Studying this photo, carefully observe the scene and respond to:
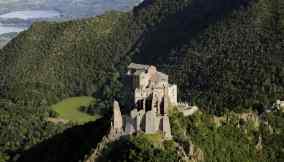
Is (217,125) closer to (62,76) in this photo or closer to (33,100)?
(33,100)

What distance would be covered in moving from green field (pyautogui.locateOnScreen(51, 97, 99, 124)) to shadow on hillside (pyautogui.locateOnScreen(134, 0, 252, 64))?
60.7 feet

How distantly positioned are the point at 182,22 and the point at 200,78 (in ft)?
141

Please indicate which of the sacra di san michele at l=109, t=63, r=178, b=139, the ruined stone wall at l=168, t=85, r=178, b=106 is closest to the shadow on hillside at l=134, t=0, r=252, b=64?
the ruined stone wall at l=168, t=85, r=178, b=106

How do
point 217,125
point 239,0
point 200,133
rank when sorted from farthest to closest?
point 239,0 < point 217,125 < point 200,133

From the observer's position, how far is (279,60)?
378ft

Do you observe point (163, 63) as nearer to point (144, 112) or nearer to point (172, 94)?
point (172, 94)

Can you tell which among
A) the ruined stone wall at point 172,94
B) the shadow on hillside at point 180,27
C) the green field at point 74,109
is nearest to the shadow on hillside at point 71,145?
the ruined stone wall at point 172,94

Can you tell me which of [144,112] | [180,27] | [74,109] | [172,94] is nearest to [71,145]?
[172,94]

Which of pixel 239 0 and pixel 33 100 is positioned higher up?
pixel 239 0

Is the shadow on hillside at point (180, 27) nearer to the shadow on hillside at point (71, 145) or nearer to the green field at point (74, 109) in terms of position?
the green field at point (74, 109)

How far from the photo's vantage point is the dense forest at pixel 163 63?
93500mm

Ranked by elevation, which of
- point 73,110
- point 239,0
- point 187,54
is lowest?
point 73,110

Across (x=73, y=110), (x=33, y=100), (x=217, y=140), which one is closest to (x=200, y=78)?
(x=73, y=110)

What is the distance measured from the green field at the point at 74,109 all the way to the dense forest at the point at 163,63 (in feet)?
7.50
